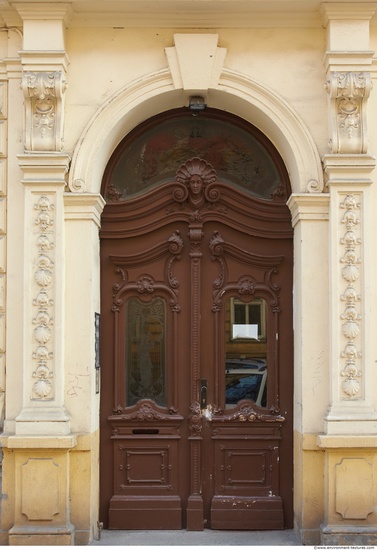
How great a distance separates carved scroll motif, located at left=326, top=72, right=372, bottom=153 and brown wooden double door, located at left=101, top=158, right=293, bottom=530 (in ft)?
3.03

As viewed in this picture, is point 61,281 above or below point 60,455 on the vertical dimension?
above

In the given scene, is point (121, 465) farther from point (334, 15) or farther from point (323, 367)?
point (334, 15)

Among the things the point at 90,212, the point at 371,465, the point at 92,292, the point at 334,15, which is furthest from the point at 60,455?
the point at 334,15

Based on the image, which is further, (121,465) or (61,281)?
(121,465)

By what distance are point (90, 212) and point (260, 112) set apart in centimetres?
175

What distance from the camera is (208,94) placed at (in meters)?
7.91

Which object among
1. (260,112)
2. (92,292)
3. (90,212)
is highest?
(260,112)

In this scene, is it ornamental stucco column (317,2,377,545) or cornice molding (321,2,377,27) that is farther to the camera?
cornice molding (321,2,377,27)

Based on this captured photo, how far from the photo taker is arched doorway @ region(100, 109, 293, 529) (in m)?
8.02

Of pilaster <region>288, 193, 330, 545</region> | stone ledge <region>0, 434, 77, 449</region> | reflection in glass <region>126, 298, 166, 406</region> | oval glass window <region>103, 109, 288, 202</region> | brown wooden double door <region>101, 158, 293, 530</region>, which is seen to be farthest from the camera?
oval glass window <region>103, 109, 288, 202</region>

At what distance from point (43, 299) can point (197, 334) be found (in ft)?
4.83

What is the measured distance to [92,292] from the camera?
302 inches

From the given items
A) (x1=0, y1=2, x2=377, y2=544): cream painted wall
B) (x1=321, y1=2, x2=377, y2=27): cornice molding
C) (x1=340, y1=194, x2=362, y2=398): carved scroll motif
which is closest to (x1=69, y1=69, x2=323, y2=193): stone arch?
(x1=0, y1=2, x2=377, y2=544): cream painted wall

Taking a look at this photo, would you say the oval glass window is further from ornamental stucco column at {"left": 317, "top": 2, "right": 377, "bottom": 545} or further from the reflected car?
the reflected car
